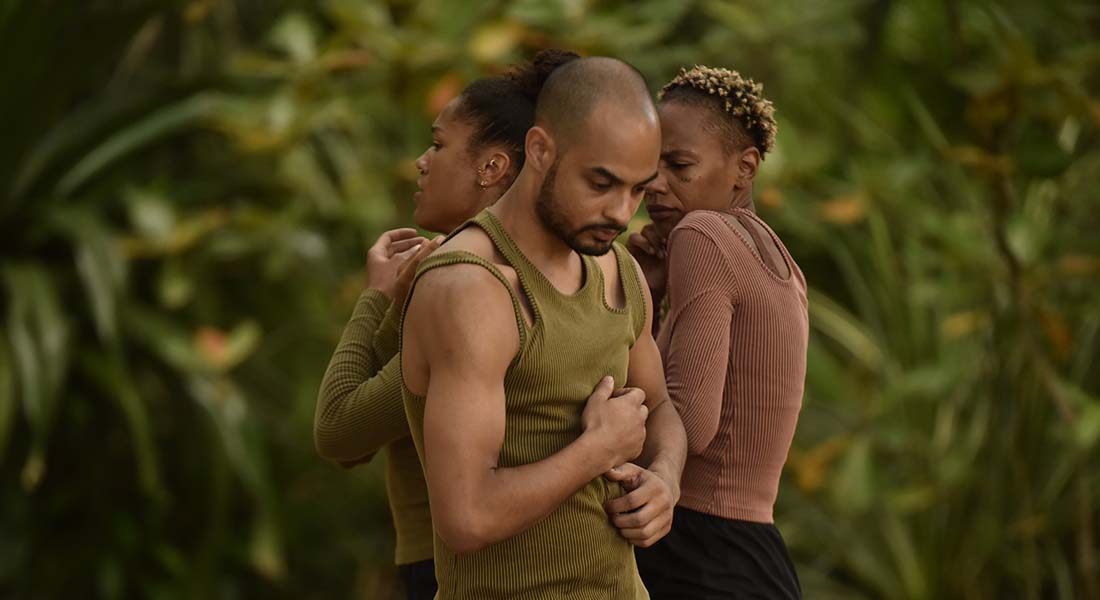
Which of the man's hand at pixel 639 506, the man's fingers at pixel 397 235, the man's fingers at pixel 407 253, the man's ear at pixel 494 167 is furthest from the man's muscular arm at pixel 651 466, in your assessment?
the man's fingers at pixel 397 235

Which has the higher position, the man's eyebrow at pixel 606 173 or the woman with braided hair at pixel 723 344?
the man's eyebrow at pixel 606 173

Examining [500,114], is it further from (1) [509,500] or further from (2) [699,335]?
(1) [509,500]

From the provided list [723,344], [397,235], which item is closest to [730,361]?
[723,344]

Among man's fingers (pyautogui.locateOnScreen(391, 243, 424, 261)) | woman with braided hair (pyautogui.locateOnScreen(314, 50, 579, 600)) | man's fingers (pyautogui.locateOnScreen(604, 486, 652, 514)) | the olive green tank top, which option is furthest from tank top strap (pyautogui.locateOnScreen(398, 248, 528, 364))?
man's fingers (pyautogui.locateOnScreen(391, 243, 424, 261))

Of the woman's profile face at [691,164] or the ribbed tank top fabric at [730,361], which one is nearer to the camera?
the ribbed tank top fabric at [730,361]

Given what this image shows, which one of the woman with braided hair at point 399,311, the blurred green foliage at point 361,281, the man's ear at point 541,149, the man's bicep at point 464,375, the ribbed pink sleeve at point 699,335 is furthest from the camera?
the blurred green foliage at point 361,281

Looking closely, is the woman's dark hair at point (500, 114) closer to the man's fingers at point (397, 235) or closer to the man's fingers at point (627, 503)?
the man's fingers at point (397, 235)

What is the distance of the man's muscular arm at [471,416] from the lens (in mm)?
1730

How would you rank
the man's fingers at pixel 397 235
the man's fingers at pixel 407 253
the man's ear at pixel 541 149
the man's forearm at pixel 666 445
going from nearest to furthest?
the man's ear at pixel 541 149
the man's forearm at pixel 666 445
the man's fingers at pixel 407 253
the man's fingers at pixel 397 235

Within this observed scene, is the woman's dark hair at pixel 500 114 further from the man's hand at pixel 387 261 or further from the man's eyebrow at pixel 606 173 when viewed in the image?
the man's eyebrow at pixel 606 173

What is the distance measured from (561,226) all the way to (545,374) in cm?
18

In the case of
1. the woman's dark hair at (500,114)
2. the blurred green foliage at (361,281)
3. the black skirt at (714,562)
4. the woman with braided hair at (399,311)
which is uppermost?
the woman's dark hair at (500,114)

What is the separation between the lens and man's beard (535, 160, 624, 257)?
1823 millimetres

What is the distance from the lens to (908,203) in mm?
5559
